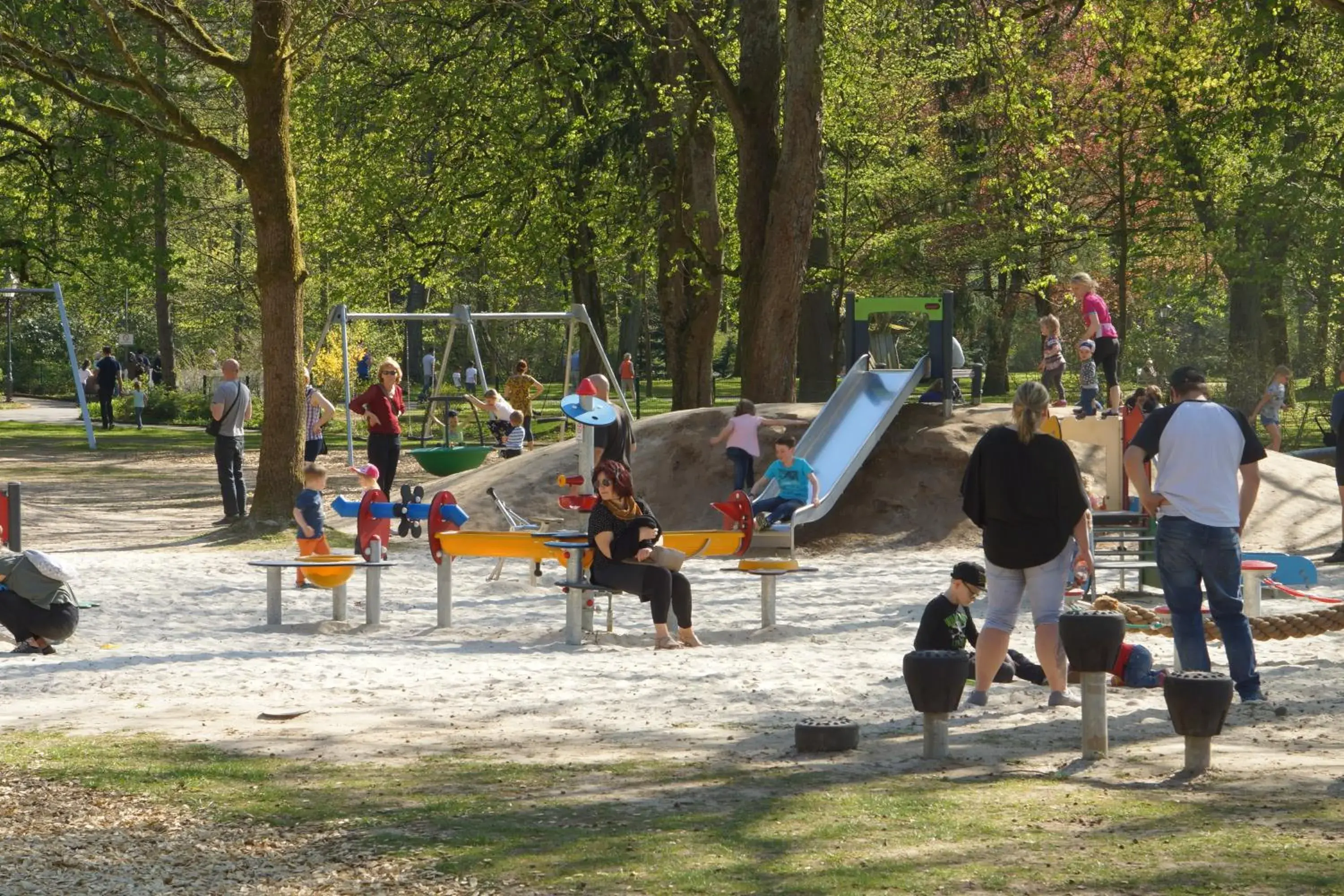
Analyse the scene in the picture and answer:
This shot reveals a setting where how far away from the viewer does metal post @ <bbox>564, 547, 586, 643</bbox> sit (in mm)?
12156

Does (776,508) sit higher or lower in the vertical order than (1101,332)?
lower

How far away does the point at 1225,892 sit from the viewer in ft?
18.0

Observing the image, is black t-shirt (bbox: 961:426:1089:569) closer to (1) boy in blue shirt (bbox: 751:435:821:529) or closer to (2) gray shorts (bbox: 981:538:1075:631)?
(2) gray shorts (bbox: 981:538:1075:631)

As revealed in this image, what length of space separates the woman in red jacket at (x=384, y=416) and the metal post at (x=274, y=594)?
519 centimetres

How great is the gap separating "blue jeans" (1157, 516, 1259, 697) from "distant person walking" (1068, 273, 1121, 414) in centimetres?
979

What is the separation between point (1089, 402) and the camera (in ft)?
63.4

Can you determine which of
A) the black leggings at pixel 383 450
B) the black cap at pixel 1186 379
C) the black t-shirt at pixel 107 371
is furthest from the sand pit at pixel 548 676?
the black t-shirt at pixel 107 371

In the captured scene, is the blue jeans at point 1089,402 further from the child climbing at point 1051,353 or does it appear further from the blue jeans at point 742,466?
the blue jeans at point 742,466

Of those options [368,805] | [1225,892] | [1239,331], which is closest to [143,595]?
[368,805]

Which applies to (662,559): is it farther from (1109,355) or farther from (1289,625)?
(1109,355)

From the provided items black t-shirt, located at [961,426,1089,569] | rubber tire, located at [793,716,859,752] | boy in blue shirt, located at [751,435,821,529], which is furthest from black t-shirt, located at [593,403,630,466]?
rubber tire, located at [793,716,859,752]

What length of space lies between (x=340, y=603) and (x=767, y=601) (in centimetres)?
318

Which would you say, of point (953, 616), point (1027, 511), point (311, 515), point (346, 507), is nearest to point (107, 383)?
point (346, 507)

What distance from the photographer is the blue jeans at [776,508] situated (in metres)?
17.0
